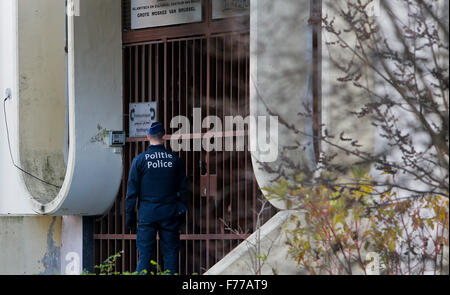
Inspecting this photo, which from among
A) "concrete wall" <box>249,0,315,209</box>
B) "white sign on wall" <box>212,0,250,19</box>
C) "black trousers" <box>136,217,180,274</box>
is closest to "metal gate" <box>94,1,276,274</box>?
"white sign on wall" <box>212,0,250,19</box>

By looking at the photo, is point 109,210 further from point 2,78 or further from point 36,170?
point 2,78

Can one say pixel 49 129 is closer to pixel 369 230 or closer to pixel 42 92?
pixel 42 92

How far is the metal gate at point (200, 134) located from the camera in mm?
9406

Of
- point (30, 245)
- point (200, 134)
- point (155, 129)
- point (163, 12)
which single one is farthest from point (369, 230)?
point (30, 245)

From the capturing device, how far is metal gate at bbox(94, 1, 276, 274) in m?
9.41

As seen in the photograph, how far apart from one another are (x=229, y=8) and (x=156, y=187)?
220cm

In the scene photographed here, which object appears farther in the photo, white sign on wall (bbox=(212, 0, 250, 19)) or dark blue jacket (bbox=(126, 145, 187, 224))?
white sign on wall (bbox=(212, 0, 250, 19))

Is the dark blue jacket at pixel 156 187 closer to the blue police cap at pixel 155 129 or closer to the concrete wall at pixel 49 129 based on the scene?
the blue police cap at pixel 155 129

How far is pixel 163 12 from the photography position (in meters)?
10.4

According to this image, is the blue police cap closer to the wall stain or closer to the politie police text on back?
the politie police text on back

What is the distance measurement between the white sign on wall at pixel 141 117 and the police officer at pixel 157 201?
1616 mm

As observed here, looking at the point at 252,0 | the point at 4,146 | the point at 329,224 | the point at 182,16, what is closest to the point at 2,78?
the point at 4,146

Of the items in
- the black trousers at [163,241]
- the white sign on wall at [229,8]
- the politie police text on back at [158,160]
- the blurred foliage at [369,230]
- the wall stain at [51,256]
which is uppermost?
the white sign on wall at [229,8]

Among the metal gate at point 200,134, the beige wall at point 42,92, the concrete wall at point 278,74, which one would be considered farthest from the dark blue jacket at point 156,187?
→ the beige wall at point 42,92
